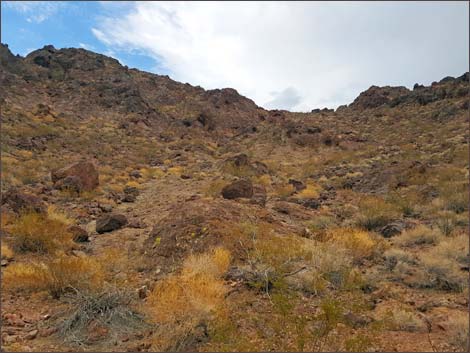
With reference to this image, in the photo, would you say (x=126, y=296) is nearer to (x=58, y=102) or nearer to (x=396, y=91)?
(x=58, y=102)

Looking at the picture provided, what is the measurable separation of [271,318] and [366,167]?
59.0 ft

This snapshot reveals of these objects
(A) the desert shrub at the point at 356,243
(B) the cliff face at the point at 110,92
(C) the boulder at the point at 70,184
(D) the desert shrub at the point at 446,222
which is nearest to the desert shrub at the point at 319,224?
(A) the desert shrub at the point at 356,243

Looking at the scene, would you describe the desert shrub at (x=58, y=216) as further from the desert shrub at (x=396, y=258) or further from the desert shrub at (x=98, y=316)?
the desert shrub at (x=396, y=258)

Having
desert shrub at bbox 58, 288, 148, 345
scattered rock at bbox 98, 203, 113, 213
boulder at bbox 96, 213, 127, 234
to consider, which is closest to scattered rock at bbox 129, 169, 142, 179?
scattered rock at bbox 98, 203, 113, 213

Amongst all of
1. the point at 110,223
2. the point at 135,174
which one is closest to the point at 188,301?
the point at 110,223

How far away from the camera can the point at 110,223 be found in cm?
1042

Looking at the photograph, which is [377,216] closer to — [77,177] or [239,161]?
[77,177]

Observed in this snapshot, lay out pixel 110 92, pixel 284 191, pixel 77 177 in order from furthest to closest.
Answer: pixel 110 92 → pixel 284 191 → pixel 77 177

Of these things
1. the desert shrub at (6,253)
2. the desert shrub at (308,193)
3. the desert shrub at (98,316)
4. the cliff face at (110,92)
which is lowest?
the desert shrub at (98,316)

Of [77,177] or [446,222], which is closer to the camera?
[446,222]

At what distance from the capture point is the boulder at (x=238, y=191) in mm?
13414

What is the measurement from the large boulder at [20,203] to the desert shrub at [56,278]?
4.05 meters

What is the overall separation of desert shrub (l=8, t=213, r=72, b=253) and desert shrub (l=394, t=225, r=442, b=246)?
7.35m

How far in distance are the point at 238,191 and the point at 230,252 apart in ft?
20.1
